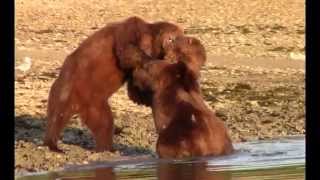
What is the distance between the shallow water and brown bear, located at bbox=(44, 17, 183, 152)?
0.51m

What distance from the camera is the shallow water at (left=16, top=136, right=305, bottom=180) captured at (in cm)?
833

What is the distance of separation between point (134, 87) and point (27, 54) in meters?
7.95

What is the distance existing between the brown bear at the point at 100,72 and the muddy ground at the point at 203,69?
344mm

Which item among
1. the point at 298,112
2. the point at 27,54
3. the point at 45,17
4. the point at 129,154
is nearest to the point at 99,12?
the point at 45,17

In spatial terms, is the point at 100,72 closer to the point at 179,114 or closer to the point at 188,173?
the point at 179,114

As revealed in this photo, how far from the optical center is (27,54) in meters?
17.3

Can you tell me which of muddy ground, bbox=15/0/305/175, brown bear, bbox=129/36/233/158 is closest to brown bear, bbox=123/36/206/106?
brown bear, bbox=129/36/233/158

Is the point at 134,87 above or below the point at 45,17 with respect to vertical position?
below

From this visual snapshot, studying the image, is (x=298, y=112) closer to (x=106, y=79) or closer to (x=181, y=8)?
(x=106, y=79)

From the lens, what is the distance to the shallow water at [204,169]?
833 cm

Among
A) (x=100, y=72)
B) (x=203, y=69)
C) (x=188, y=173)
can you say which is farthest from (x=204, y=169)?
(x=203, y=69)

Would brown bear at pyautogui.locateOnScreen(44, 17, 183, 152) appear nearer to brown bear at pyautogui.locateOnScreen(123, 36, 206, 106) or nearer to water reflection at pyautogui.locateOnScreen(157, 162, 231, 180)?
brown bear at pyautogui.locateOnScreen(123, 36, 206, 106)

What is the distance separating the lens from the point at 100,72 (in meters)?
9.51

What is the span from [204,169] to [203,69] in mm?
7925
